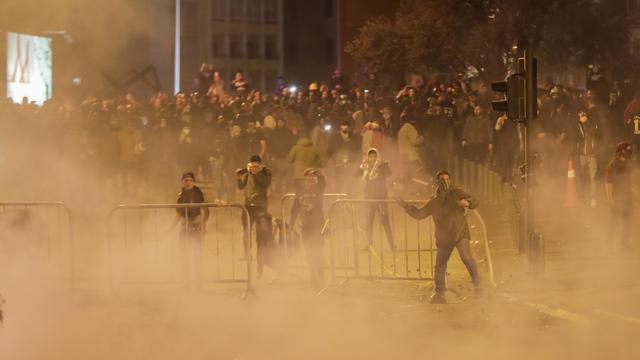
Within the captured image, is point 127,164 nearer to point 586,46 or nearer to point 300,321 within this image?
point 300,321

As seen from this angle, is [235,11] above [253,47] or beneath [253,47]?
above

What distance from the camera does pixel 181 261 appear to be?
11.5 metres

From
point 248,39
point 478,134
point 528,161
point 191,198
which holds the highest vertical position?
point 248,39

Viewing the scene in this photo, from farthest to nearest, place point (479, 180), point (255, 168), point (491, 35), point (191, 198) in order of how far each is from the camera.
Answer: point (491, 35) < point (479, 180) < point (255, 168) < point (191, 198)

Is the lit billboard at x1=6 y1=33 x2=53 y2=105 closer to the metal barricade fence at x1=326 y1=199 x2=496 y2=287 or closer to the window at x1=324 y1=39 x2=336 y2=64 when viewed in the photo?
the metal barricade fence at x1=326 y1=199 x2=496 y2=287

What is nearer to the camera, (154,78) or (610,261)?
(610,261)

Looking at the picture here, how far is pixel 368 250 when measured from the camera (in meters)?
12.9

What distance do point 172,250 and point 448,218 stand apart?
286 cm

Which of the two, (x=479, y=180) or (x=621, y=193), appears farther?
(x=479, y=180)

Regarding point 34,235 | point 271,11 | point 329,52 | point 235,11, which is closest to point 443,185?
point 34,235

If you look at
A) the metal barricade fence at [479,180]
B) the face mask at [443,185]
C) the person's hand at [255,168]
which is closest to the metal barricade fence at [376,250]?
the face mask at [443,185]

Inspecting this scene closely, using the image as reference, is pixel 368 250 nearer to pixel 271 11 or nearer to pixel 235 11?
pixel 271 11

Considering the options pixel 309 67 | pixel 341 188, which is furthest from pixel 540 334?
pixel 309 67

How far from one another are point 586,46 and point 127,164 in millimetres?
11445
